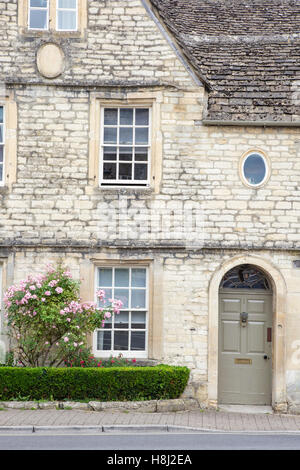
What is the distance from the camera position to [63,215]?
14633 mm

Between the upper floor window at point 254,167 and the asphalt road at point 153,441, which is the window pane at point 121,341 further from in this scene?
the upper floor window at point 254,167

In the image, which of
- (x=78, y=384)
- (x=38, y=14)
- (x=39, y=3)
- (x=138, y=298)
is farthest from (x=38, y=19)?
(x=78, y=384)

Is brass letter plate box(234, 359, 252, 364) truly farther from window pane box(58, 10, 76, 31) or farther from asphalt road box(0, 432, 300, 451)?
window pane box(58, 10, 76, 31)

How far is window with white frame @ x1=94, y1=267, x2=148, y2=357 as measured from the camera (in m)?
14.7

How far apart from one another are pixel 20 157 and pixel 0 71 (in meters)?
1.95

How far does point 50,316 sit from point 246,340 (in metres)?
4.29

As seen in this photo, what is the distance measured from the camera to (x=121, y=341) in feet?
48.2

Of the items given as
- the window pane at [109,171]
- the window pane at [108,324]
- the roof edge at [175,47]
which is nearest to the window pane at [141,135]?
the window pane at [109,171]

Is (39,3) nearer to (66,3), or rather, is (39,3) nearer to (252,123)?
(66,3)

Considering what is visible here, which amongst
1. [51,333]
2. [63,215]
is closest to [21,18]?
[63,215]

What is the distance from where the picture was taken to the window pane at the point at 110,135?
15.0m

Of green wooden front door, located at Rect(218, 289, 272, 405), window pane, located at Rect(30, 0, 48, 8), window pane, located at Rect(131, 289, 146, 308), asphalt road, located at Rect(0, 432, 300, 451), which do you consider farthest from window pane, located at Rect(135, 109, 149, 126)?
asphalt road, located at Rect(0, 432, 300, 451)
